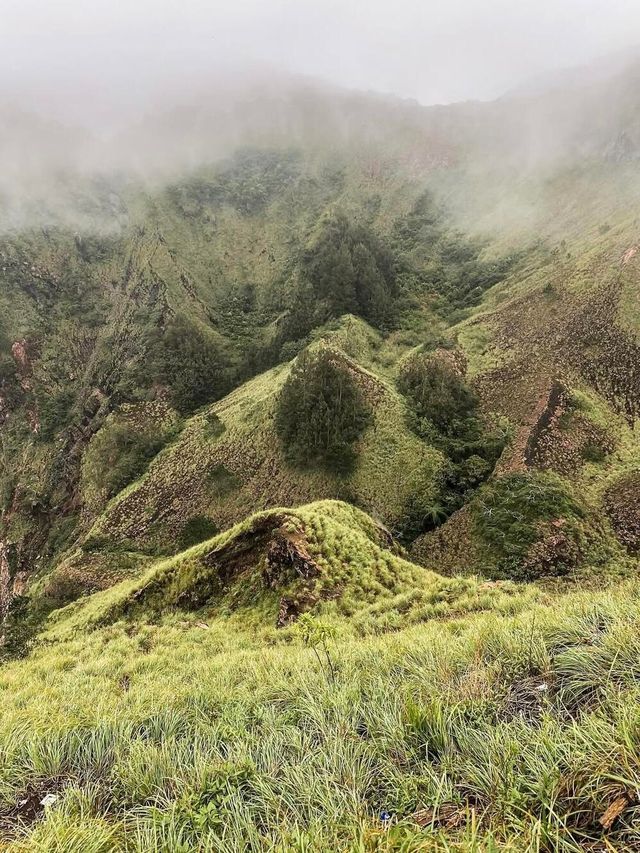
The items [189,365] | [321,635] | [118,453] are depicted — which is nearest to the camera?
[321,635]

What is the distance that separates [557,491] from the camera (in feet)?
79.0

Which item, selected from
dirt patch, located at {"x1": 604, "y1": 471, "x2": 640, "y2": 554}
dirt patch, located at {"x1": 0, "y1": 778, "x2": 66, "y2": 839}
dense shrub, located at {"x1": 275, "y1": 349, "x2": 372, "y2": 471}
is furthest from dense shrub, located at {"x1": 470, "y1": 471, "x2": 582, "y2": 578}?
dirt patch, located at {"x1": 0, "y1": 778, "x2": 66, "y2": 839}

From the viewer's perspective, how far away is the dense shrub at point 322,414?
3170cm

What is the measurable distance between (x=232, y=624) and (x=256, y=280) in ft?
243

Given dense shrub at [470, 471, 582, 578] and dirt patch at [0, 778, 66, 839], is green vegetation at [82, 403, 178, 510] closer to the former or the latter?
dense shrub at [470, 471, 582, 578]

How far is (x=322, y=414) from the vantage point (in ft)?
106

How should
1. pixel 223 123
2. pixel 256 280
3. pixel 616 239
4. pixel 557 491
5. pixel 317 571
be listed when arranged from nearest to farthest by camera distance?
1. pixel 317 571
2. pixel 557 491
3. pixel 616 239
4. pixel 256 280
5. pixel 223 123

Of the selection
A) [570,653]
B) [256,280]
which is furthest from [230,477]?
[256,280]

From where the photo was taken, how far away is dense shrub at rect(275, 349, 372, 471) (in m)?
31.7

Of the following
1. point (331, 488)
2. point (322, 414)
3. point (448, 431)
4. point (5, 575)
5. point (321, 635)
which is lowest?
point (5, 575)

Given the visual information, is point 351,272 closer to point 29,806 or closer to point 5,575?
point 5,575

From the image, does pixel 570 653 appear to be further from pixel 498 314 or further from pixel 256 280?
pixel 256 280

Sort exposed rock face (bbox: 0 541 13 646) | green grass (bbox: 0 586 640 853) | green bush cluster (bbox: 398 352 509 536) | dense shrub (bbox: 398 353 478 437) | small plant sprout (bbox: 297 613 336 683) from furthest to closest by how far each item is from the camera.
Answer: exposed rock face (bbox: 0 541 13 646)
dense shrub (bbox: 398 353 478 437)
green bush cluster (bbox: 398 352 509 536)
small plant sprout (bbox: 297 613 336 683)
green grass (bbox: 0 586 640 853)

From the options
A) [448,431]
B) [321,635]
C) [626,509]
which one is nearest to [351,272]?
[448,431]
